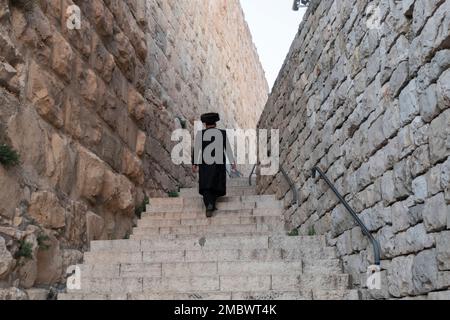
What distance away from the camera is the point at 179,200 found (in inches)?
265

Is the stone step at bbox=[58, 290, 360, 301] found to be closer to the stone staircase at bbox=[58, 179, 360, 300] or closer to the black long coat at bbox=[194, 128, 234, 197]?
the stone staircase at bbox=[58, 179, 360, 300]

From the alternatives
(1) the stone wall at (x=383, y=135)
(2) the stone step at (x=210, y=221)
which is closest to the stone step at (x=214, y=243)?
(1) the stone wall at (x=383, y=135)

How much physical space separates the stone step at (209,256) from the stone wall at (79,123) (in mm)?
265

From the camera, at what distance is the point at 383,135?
336cm

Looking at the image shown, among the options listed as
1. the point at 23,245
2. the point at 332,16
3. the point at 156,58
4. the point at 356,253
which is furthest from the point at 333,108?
the point at 156,58

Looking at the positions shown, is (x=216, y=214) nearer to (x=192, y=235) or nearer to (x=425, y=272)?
(x=192, y=235)

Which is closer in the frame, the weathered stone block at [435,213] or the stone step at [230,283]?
the weathered stone block at [435,213]

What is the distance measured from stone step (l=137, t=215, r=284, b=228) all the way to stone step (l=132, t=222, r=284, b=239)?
9 centimetres

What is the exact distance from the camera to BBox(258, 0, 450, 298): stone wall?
263cm

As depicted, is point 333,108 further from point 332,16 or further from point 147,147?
point 147,147

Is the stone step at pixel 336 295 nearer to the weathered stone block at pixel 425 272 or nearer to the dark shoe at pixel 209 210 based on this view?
the weathered stone block at pixel 425 272

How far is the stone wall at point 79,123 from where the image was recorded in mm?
3617

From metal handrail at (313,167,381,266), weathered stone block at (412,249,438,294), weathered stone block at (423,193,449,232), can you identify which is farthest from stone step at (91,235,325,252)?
weathered stone block at (423,193,449,232)
